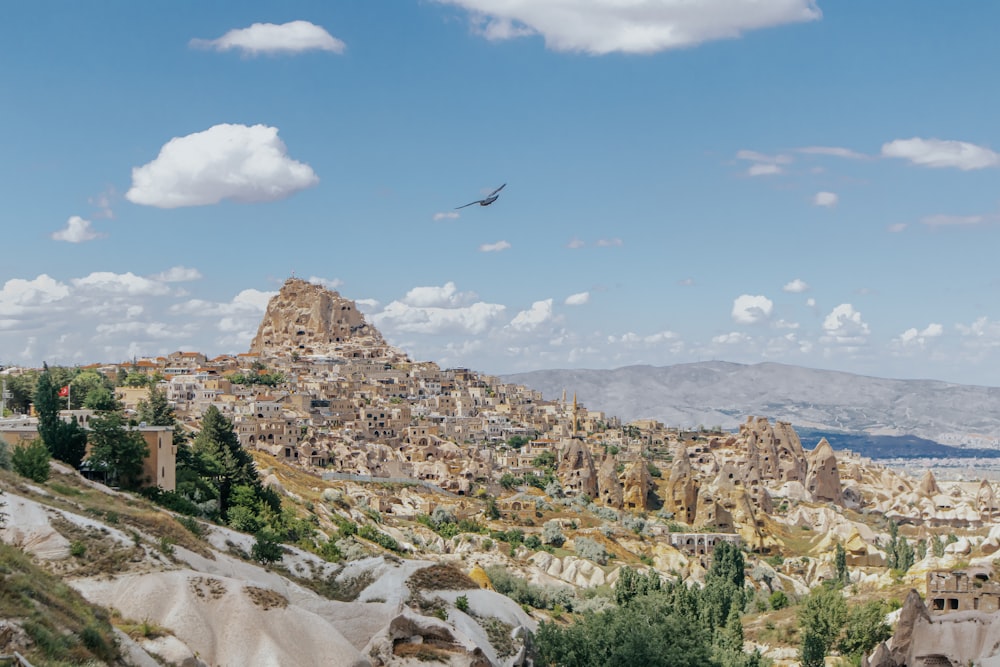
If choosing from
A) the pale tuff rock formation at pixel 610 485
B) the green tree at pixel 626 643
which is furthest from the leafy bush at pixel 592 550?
the green tree at pixel 626 643

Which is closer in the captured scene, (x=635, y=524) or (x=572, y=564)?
(x=572, y=564)

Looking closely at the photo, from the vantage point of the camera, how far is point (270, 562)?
55.9m

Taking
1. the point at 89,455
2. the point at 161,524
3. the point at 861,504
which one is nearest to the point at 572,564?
the point at 89,455

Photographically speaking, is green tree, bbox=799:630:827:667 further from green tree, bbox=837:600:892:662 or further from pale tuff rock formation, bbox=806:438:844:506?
pale tuff rock formation, bbox=806:438:844:506

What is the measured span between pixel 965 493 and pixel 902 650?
150 m

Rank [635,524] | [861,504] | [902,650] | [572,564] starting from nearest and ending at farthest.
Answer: [902,650]
[572,564]
[635,524]
[861,504]

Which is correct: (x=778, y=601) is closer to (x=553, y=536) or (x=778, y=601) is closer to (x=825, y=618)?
(x=825, y=618)

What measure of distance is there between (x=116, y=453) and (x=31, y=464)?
7.12m

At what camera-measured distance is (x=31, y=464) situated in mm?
54906

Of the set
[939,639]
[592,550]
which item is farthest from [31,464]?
[592,550]

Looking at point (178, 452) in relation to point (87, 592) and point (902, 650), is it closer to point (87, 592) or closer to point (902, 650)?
point (87, 592)

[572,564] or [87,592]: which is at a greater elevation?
[87,592]

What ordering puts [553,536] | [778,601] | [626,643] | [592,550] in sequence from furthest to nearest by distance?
1. [553,536]
2. [592,550]
3. [778,601]
4. [626,643]

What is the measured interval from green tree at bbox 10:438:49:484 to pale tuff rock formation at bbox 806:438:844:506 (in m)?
130
